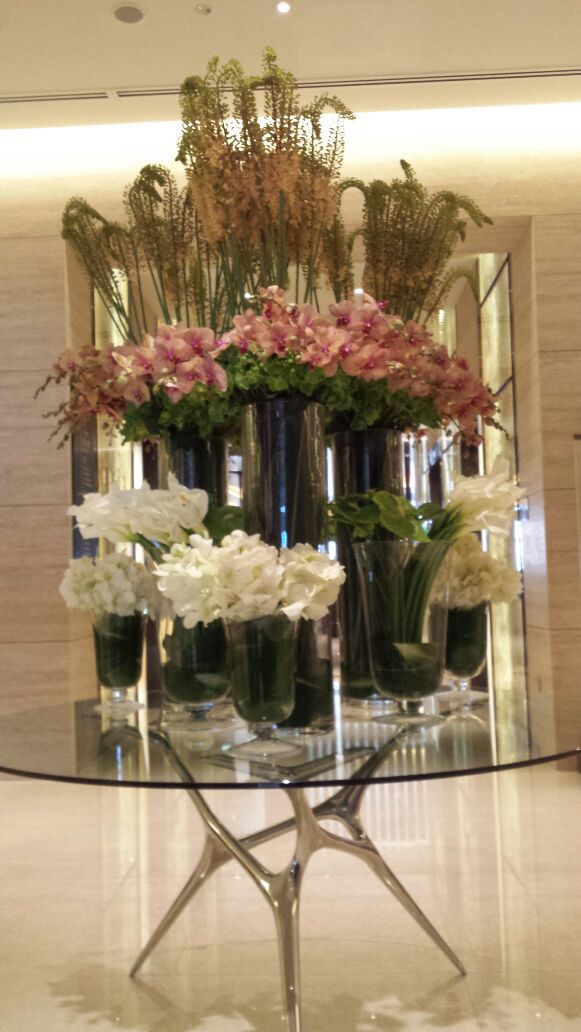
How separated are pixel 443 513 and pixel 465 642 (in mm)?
336

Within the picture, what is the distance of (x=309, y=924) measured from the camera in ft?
11.0

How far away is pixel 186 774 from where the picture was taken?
162cm

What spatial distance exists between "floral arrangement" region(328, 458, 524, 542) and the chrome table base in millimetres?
509

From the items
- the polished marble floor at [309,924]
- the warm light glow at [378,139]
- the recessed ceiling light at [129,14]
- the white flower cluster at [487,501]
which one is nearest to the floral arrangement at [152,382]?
the white flower cluster at [487,501]

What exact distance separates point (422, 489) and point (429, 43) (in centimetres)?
487

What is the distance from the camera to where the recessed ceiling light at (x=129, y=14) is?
494 cm

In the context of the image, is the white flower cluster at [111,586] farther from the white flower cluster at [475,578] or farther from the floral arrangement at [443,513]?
the white flower cluster at [475,578]

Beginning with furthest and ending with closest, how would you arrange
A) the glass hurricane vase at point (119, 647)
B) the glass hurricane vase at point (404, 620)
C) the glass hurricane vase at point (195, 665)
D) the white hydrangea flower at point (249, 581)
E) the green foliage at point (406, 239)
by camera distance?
the green foliage at point (406, 239) < the glass hurricane vase at point (119, 647) < the glass hurricane vase at point (195, 665) < the glass hurricane vase at point (404, 620) < the white hydrangea flower at point (249, 581)

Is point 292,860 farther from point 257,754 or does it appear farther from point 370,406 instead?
point 370,406

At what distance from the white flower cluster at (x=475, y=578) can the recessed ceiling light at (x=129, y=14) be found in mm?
3923

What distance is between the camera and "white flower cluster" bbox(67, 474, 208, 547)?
2.07 m

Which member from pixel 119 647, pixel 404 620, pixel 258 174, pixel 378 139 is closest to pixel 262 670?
pixel 404 620

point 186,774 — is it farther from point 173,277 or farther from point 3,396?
point 3,396

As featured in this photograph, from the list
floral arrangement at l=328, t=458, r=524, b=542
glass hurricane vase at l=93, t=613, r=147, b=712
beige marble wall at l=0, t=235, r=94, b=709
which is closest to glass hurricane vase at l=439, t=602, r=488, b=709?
floral arrangement at l=328, t=458, r=524, b=542
